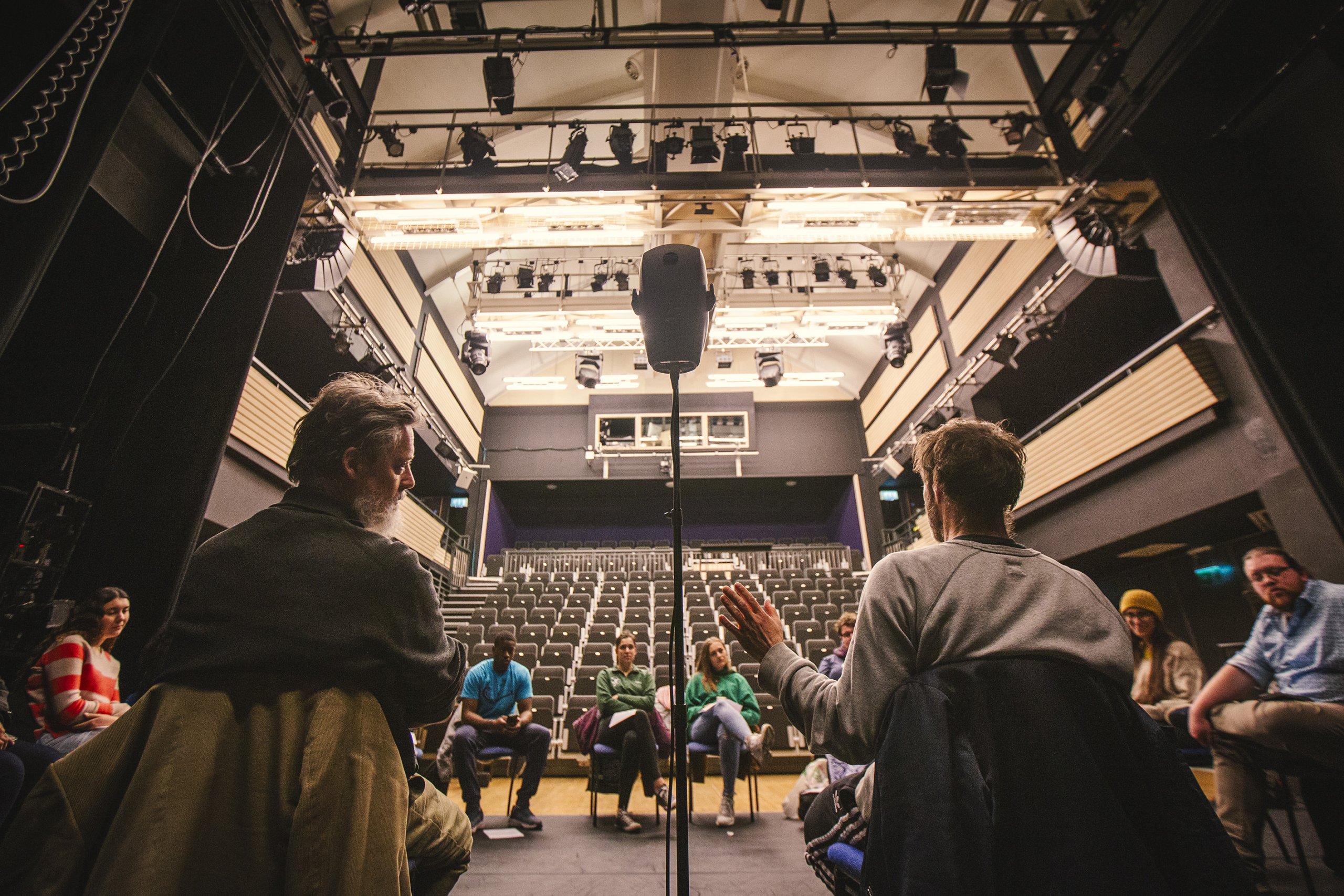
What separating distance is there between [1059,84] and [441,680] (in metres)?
7.90

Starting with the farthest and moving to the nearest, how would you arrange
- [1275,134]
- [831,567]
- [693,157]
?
[831,567]
[693,157]
[1275,134]

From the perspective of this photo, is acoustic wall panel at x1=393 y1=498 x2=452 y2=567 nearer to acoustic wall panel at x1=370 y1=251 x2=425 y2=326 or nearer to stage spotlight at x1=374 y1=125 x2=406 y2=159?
acoustic wall panel at x1=370 y1=251 x2=425 y2=326

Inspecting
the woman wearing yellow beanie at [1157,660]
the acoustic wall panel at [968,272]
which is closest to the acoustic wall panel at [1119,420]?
the woman wearing yellow beanie at [1157,660]

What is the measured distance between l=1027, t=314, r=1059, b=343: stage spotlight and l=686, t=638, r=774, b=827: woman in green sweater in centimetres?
505

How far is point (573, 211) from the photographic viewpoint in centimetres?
569

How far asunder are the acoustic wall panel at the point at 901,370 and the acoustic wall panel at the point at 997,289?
23.4 inches

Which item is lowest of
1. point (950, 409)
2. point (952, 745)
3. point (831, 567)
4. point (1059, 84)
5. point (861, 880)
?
point (861, 880)

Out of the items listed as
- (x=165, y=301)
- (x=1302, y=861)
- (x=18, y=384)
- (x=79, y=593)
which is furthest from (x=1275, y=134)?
(x=18, y=384)

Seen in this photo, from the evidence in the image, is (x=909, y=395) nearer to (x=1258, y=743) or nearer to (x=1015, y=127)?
(x=1015, y=127)

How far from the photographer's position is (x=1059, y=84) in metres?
5.98

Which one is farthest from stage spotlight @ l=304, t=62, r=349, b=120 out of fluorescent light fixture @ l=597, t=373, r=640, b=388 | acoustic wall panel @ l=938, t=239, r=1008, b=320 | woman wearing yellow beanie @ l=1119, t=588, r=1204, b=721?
acoustic wall panel @ l=938, t=239, r=1008, b=320

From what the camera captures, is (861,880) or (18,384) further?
(18,384)

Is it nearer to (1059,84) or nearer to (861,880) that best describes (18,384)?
(861,880)

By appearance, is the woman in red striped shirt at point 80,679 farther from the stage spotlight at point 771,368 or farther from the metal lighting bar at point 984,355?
the stage spotlight at point 771,368
